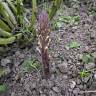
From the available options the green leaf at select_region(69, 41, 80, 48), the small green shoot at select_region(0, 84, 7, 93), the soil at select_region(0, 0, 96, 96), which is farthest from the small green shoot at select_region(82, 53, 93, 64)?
the small green shoot at select_region(0, 84, 7, 93)

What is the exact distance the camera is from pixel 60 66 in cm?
235

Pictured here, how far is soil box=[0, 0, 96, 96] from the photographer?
2.26 meters

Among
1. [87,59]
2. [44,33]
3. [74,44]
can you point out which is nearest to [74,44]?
[74,44]

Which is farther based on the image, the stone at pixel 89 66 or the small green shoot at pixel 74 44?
the small green shoot at pixel 74 44

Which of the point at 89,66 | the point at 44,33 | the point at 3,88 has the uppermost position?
the point at 44,33

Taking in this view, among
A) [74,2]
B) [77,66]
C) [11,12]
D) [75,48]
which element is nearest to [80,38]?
[75,48]

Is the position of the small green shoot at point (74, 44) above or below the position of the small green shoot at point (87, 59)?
above

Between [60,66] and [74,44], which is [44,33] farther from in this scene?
[74,44]

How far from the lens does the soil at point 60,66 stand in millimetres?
2256

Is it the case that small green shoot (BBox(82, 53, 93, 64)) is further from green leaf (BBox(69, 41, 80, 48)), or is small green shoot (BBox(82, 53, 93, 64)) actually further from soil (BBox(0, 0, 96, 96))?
green leaf (BBox(69, 41, 80, 48))

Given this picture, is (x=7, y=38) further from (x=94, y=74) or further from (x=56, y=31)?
(x=94, y=74)

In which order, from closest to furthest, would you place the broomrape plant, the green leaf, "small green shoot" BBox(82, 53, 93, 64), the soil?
the broomrape plant, the soil, "small green shoot" BBox(82, 53, 93, 64), the green leaf

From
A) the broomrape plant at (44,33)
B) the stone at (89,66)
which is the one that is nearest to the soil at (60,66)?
the stone at (89,66)

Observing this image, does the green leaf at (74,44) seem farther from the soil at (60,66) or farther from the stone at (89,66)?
the stone at (89,66)
